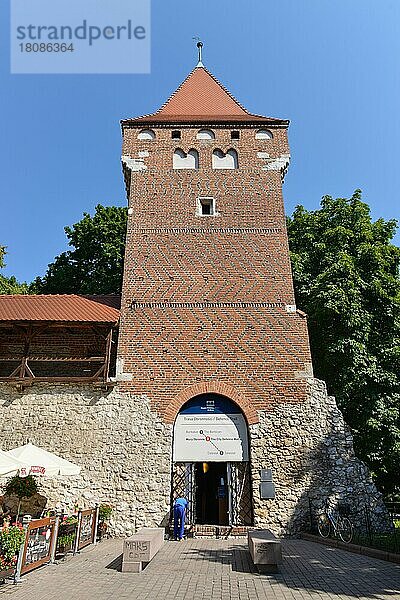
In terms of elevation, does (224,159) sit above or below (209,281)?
above

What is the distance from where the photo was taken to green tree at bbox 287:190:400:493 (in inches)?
565

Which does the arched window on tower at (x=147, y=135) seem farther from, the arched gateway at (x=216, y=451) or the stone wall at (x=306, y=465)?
the stone wall at (x=306, y=465)

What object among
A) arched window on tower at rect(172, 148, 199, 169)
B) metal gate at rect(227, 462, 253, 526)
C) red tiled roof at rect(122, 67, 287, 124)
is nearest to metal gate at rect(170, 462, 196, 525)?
metal gate at rect(227, 462, 253, 526)

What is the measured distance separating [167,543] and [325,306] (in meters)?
8.93

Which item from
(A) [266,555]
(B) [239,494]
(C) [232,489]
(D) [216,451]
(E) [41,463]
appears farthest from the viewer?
(D) [216,451]

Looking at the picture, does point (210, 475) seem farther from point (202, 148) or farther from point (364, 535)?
point (202, 148)

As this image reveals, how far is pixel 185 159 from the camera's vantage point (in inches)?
624

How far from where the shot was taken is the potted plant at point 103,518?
10820mm

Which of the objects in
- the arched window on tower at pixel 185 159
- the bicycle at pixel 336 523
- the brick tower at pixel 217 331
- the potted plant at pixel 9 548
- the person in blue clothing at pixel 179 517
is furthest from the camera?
the arched window on tower at pixel 185 159

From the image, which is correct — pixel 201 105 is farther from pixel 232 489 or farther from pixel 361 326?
pixel 232 489

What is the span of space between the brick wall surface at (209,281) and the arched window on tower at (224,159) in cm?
21

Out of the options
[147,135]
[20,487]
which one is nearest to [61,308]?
[20,487]

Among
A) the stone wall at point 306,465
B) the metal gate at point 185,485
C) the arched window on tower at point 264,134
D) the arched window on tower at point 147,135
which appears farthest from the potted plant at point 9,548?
the arched window on tower at point 264,134

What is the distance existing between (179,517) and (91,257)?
15.7 m
